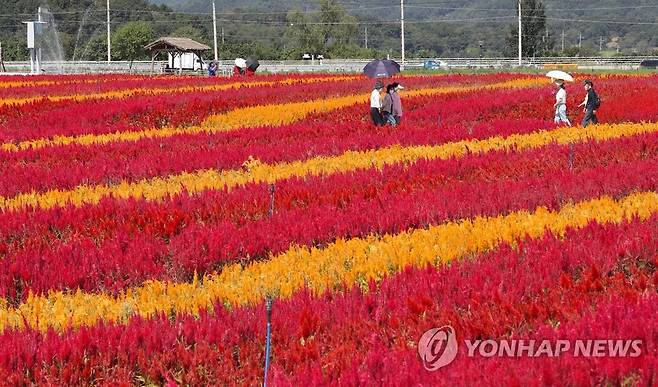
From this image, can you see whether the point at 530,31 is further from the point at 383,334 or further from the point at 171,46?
the point at 383,334

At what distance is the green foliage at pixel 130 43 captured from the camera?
83125 millimetres

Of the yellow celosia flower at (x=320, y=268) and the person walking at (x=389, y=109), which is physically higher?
the person walking at (x=389, y=109)

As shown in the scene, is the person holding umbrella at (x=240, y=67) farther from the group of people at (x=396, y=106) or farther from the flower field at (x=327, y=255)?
the flower field at (x=327, y=255)

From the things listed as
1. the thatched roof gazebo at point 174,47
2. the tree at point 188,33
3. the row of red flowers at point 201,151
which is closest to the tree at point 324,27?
the tree at point 188,33

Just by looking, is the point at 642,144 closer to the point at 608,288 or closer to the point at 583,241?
the point at 583,241

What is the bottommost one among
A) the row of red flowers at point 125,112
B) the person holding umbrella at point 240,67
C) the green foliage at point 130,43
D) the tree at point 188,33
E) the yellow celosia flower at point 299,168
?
the yellow celosia flower at point 299,168

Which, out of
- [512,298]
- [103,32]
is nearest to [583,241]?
[512,298]

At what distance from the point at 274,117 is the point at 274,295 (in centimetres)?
1689

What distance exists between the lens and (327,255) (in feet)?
23.8

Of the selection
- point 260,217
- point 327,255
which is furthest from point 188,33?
point 327,255

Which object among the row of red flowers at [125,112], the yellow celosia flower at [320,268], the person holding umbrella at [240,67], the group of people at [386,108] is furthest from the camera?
the person holding umbrella at [240,67]

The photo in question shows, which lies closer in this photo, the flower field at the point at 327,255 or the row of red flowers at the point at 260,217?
the flower field at the point at 327,255

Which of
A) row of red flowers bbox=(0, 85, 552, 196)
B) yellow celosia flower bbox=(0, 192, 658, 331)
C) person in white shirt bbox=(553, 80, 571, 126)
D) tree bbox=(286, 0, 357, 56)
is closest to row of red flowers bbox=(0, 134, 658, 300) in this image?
yellow celosia flower bbox=(0, 192, 658, 331)

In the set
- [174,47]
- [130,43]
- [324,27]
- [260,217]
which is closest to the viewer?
[260,217]
